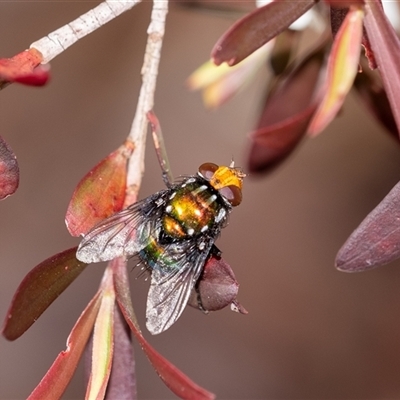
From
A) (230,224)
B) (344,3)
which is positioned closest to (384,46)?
(344,3)

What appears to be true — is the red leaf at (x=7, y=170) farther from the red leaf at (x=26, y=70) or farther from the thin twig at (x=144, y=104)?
the thin twig at (x=144, y=104)

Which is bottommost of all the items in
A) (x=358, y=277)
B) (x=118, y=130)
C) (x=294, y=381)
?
(x=294, y=381)

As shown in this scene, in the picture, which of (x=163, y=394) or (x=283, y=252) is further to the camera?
(x=283, y=252)

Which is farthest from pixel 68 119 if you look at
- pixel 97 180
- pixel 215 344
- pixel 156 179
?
pixel 97 180

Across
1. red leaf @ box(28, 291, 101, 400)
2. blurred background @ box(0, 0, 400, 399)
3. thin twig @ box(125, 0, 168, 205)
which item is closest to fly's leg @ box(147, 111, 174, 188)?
thin twig @ box(125, 0, 168, 205)

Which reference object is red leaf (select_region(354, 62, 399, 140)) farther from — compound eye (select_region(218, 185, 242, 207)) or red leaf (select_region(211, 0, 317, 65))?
red leaf (select_region(211, 0, 317, 65))

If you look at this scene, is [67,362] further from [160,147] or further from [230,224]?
[230,224]

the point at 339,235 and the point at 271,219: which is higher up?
the point at 271,219

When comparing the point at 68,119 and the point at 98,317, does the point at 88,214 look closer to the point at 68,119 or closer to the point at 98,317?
the point at 98,317
